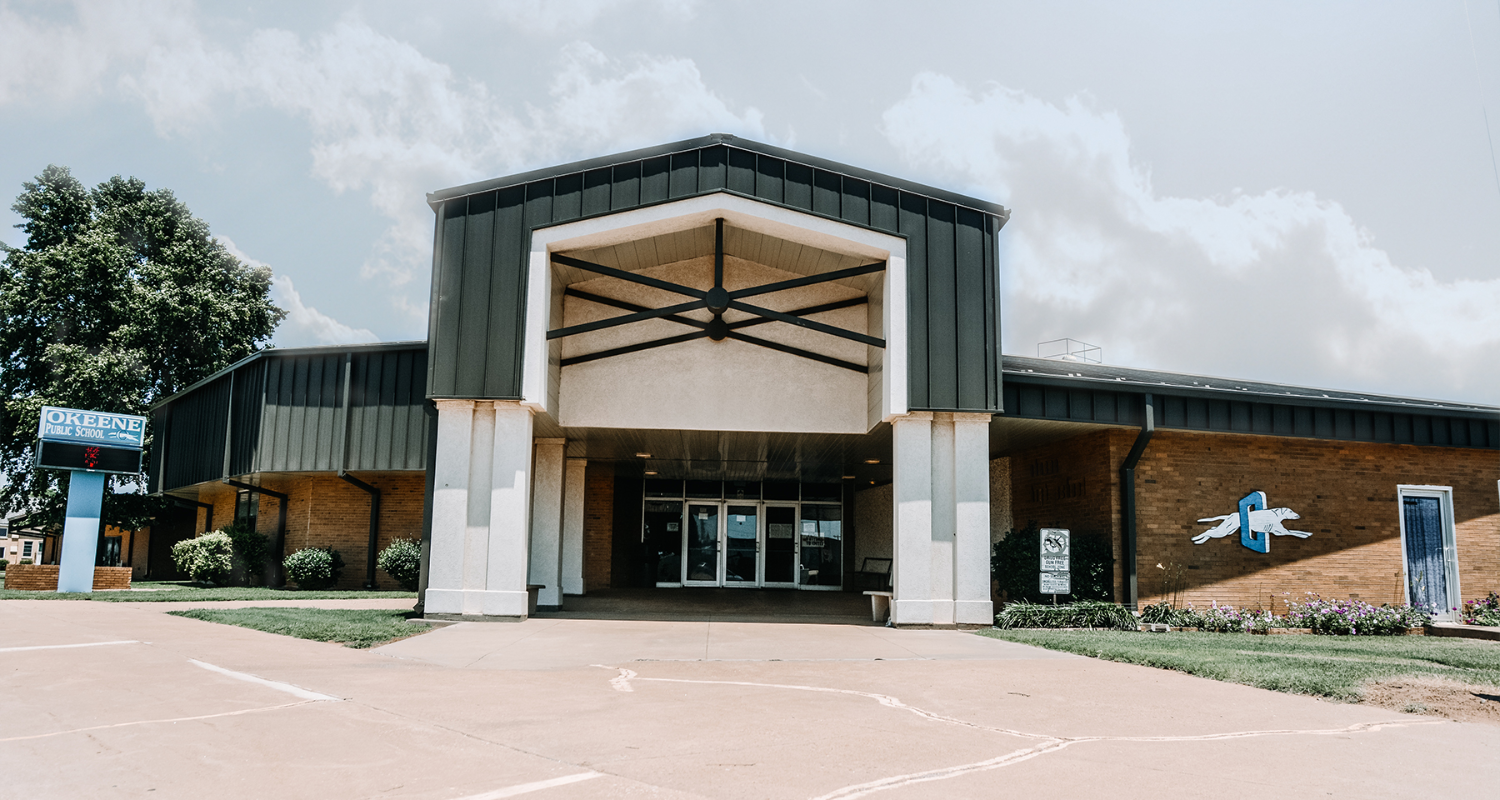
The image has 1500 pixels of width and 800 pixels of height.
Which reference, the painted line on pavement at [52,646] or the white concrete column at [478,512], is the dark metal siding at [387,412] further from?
the painted line on pavement at [52,646]

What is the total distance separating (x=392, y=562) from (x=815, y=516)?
10.5m

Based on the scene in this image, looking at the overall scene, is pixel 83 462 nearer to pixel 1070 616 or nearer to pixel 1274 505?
pixel 1070 616

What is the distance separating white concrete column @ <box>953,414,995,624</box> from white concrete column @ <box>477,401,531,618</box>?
238 inches

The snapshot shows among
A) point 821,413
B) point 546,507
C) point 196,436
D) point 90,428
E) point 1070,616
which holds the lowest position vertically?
point 1070,616

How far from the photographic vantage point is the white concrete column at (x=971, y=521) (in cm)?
1334

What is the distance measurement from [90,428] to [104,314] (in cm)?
1443

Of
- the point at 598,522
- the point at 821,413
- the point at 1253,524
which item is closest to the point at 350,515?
the point at 598,522

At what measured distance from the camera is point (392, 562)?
20.0 m

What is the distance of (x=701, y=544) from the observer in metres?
24.4

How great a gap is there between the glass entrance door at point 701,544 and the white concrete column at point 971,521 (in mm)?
11619

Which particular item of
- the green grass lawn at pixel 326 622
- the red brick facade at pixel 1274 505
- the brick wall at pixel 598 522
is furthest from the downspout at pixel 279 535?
the red brick facade at pixel 1274 505

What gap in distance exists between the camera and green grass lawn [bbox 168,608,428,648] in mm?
10500

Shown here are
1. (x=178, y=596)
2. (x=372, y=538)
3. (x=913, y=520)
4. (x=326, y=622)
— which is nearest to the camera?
(x=326, y=622)

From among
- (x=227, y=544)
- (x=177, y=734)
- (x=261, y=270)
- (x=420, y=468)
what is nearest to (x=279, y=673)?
(x=177, y=734)
